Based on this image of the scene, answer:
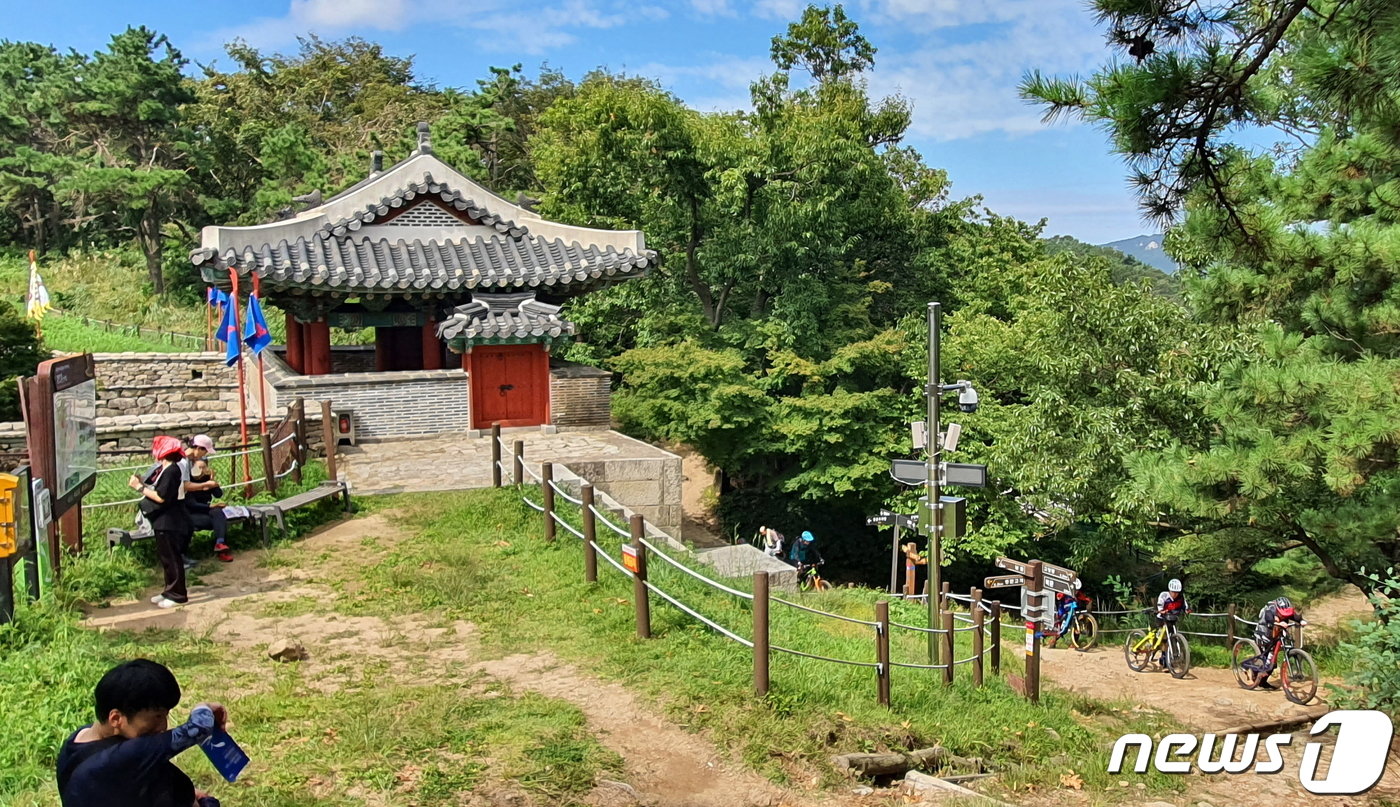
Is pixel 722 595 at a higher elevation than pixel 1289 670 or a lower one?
higher

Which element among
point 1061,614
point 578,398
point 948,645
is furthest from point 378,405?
point 1061,614

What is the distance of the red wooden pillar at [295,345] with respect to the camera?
1986 cm

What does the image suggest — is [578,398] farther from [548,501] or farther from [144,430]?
[548,501]

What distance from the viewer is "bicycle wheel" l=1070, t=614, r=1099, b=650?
54.0ft

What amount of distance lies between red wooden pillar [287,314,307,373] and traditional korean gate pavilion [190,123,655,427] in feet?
0.36

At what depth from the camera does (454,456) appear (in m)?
15.7

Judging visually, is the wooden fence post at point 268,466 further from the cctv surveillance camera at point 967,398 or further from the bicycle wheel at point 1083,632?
the bicycle wheel at point 1083,632

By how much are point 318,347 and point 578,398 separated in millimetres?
4953

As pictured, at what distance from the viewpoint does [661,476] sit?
48.7ft

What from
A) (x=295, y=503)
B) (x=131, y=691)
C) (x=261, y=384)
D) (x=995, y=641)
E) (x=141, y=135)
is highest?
(x=141, y=135)

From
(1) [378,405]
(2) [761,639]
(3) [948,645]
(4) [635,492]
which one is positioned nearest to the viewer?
(2) [761,639]

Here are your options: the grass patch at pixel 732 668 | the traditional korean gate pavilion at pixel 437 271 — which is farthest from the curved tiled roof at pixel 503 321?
the grass patch at pixel 732 668

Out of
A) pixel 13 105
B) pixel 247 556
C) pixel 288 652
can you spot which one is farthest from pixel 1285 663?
pixel 13 105

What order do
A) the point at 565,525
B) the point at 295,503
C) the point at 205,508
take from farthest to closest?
the point at 295,503
the point at 565,525
the point at 205,508
